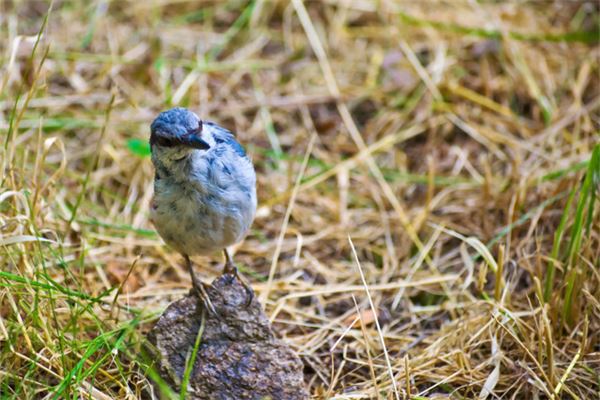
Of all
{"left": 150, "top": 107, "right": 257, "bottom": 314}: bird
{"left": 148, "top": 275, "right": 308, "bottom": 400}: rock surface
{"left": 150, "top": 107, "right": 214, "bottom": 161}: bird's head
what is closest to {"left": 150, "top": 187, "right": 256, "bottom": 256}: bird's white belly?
{"left": 150, "top": 107, "right": 257, "bottom": 314}: bird

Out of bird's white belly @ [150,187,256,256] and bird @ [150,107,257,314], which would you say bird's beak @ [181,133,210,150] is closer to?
bird @ [150,107,257,314]

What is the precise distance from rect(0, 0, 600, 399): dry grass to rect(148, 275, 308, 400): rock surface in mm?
144

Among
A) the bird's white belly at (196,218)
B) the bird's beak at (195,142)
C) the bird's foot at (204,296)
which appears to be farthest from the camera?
the bird's foot at (204,296)

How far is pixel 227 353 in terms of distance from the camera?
11.3ft

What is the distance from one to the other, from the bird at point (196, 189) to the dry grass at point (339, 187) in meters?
0.26

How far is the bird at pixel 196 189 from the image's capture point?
3.22 meters

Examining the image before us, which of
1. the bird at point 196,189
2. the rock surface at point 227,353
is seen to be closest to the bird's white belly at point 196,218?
the bird at point 196,189

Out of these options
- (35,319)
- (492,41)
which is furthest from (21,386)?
(492,41)

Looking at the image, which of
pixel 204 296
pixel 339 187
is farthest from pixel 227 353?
pixel 339 187

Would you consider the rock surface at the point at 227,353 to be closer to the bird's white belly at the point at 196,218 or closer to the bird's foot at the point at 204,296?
the bird's foot at the point at 204,296

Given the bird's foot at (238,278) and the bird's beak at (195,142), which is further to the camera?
the bird's foot at (238,278)

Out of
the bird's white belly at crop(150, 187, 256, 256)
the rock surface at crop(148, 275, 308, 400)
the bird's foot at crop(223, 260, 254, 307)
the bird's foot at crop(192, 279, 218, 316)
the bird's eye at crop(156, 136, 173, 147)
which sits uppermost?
the bird's eye at crop(156, 136, 173, 147)

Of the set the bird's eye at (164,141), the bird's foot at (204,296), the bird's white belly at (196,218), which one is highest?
the bird's eye at (164,141)

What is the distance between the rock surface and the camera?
3.35 meters
